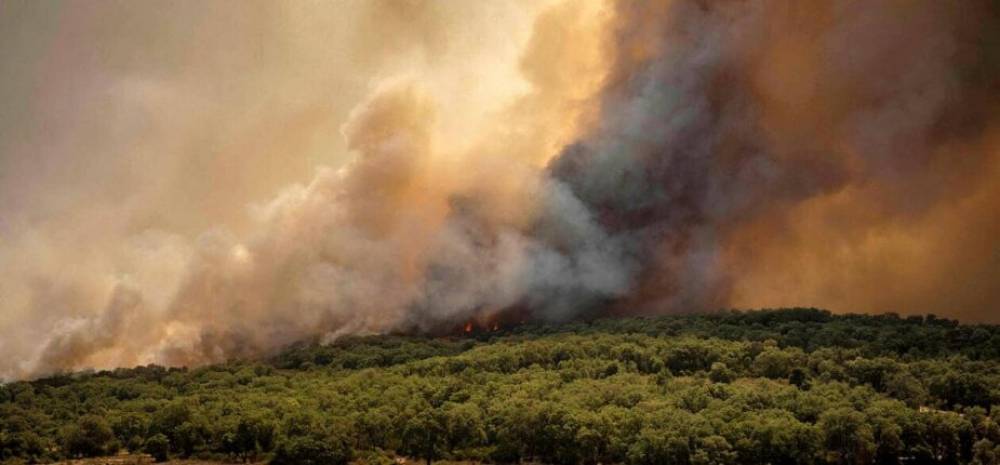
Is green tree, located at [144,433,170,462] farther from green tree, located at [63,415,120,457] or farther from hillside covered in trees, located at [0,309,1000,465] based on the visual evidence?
green tree, located at [63,415,120,457]

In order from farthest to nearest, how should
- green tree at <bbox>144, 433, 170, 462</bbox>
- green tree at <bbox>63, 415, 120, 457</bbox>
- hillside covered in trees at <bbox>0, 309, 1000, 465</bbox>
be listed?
green tree at <bbox>63, 415, 120, 457</bbox>
green tree at <bbox>144, 433, 170, 462</bbox>
hillside covered in trees at <bbox>0, 309, 1000, 465</bbox>

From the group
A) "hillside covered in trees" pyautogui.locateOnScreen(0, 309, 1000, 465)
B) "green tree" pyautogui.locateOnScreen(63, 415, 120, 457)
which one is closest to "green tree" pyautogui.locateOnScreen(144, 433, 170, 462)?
"hillside covered in trees" pyautogui.locateOnScreen(0, 309, 1000, 465)

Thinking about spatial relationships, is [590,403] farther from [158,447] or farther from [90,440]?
[90,440]

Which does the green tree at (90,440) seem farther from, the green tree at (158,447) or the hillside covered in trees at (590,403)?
the green tree at (158,447)

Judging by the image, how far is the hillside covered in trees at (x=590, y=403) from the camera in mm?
52031

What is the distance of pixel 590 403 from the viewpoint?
59062 mm

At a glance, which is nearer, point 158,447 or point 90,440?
point 158,447

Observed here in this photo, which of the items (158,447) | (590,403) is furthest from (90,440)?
(590,403)

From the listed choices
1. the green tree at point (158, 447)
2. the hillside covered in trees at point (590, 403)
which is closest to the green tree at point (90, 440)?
the hillside covered in trees at point (590, 403)

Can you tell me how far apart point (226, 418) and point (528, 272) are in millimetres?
34649

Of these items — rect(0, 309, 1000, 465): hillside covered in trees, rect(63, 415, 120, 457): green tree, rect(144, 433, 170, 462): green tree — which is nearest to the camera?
rect(0, 309, 1000, 465): hillside covered in trees

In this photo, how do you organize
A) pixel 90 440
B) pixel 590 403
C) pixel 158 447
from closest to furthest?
pixel 590 403 < pixel 158 447 < pixel 90 440

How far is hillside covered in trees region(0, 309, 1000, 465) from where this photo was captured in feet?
171

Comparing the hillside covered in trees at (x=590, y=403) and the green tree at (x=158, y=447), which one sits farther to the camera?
the green tree at (x=158, y=447)
